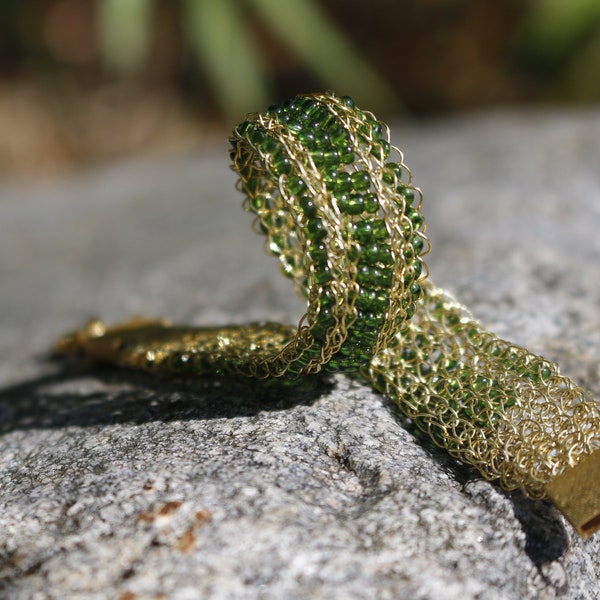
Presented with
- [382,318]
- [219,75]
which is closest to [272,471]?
[382,318]

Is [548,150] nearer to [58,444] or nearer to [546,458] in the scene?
[546,458]

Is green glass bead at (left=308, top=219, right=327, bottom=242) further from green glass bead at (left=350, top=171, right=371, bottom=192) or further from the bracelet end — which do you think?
the bracelet end

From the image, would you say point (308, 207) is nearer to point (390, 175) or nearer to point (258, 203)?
point (390, 175)

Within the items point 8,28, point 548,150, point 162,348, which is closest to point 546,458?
point 162,348

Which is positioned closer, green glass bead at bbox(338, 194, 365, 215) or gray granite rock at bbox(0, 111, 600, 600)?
gray granite rock at bbox(0, 111, 600, 600)

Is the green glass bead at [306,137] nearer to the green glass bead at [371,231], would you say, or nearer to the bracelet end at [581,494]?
the green glass bead at [371,231]

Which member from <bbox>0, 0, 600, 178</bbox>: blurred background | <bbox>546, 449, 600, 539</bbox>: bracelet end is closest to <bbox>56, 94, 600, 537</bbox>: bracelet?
<bbox>546, 449, 600, 539</bbox>: bracelet end
